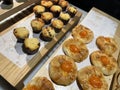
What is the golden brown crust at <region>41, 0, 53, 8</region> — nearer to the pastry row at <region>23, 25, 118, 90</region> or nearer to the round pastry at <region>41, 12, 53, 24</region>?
the round pastry at <region>41, 12, 53, 24</region>

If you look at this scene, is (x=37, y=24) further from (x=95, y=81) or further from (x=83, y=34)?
(x=95, y=81)

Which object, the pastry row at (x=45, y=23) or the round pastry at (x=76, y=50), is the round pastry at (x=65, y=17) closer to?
the pastry row at (x=45, y=23)

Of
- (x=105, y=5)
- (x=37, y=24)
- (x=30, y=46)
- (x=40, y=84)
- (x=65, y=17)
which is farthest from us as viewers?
(x=105, y=5)

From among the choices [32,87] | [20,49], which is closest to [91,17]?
[20,49]

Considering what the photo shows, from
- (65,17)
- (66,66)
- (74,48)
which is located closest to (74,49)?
(74,48)

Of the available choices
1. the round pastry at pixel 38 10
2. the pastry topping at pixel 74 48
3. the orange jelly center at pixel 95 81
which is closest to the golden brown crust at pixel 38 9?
the round pastry at pixel 38 10

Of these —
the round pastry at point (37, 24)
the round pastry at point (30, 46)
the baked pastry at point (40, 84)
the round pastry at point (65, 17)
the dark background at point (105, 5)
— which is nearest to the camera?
the baked pastry at point (40, 84)

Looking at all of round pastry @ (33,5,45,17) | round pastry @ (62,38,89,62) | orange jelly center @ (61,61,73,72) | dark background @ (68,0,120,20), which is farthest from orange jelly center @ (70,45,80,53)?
dark background @ (68,0,120,20)
